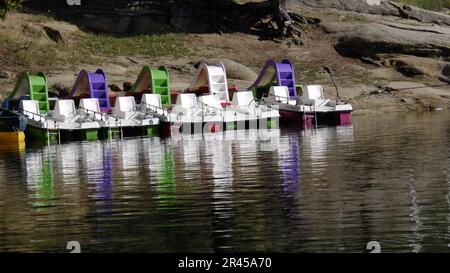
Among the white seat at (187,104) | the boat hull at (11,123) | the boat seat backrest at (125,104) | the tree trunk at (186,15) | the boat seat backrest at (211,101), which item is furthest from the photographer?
the tree trunk at (186,15)

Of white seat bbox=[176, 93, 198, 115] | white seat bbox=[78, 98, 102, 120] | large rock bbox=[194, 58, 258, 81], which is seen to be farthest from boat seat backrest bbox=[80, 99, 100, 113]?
large rock bbox=[194, 58, 258, 81]

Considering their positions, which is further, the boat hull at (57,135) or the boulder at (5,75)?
the boulder at (5,75)

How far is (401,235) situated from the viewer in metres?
18.7

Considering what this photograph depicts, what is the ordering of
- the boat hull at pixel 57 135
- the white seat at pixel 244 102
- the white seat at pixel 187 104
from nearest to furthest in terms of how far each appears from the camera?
the boat hull at pixel 57 135
the white seat at pixel 187 104
the white seat at pixel 244 102

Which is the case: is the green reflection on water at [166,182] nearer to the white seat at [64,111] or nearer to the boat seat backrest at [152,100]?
the white seat at [64,111]

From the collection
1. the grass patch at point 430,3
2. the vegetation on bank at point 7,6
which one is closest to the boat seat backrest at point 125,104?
the vegetation on bank at point 7,6

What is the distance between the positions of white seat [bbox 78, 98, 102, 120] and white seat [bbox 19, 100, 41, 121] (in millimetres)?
2240

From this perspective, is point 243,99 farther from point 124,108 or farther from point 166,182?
point 166,182

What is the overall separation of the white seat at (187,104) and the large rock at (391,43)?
24115 mm

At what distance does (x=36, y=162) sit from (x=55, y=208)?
14.7m

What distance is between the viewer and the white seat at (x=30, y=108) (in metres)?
52.7
